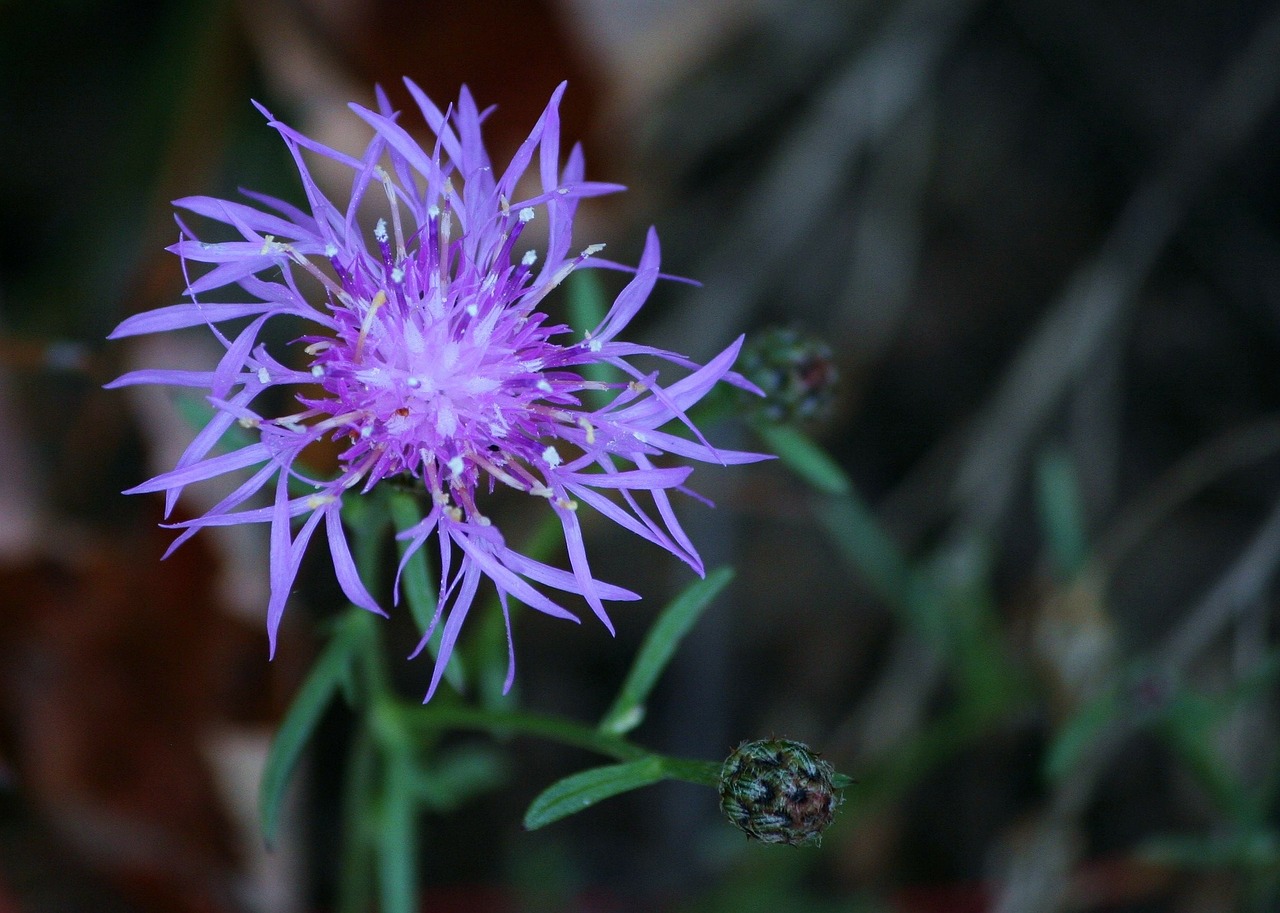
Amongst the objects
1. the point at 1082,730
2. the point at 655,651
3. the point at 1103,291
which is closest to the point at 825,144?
the point at 1103,291

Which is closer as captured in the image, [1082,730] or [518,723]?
[518,723]

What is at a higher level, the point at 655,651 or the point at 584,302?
the point at 584,302

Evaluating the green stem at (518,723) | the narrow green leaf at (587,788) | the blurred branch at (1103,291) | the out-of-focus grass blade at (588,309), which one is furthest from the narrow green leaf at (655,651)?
the blurred branch at (1103,291)

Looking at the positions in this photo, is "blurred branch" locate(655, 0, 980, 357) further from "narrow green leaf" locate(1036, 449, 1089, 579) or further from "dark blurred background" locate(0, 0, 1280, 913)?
"narrow green leaf" locate(1036, 449, 1089, 579)

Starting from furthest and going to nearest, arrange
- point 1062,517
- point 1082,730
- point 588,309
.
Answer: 1. point 1062,517
2. point 1082,730
3. point 588,309

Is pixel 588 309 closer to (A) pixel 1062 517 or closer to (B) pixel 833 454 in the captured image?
(A) pixel 1062 517

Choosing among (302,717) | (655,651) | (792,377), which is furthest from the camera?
(792,377)

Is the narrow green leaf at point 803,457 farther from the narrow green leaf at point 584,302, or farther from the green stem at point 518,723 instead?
the green stem at point 518,723

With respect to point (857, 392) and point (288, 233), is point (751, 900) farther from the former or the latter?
point (288, 233)

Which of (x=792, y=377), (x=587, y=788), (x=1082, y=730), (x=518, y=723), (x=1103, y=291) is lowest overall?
(x=1082, y=730)
